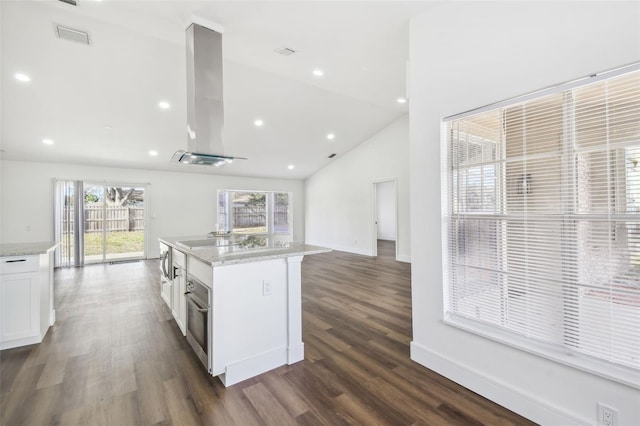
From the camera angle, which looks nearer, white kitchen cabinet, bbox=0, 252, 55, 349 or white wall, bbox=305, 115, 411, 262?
white kitchen cabinet, bbox=0, 252, 55, 349

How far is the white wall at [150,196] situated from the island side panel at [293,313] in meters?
6.57

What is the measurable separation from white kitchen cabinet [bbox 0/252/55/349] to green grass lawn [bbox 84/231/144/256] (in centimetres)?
493

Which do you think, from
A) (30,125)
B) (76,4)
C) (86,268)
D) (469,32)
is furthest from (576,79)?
(86,268)

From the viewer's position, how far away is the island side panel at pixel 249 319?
2.05 metres

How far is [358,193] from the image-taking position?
7855 millimetres

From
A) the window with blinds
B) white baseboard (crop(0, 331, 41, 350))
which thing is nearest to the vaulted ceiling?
the window with blinds

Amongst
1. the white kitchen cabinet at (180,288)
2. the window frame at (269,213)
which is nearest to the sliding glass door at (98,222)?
the window frame at (269,213)

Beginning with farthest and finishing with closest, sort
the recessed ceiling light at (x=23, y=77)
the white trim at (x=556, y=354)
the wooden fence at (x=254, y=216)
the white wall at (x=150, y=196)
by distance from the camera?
the wooden fence at (x=254, y=216), the white wall at (x=150, y=196), the recessed ceiling light at (x=23, y=77), the white trim at (x=556, y=354)

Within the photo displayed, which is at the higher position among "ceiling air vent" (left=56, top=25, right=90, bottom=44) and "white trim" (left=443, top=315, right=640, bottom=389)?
"ceiling air vent" (left=56, top=25, right=90, bottom=44)

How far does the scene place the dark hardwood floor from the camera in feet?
5.74

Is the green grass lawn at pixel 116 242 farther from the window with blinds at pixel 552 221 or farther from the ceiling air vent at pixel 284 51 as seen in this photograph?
the window with blinds at pixel 552 221

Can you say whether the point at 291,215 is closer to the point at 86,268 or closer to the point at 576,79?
the point at 86,268

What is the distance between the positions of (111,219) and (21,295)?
5097 millimetres

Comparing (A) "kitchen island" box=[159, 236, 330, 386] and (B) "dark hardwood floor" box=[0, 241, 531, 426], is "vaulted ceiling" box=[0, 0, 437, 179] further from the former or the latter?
(B) "dark hardwood floor" box=[0, 241, 531, 426]
